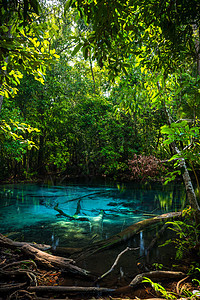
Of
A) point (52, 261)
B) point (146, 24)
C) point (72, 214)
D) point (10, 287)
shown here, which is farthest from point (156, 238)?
point (146, 24)

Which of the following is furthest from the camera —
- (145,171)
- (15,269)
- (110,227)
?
(145,171)

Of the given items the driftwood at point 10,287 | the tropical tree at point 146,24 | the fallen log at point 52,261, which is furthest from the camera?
the fallen log at point 52,261

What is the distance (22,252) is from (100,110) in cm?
1071

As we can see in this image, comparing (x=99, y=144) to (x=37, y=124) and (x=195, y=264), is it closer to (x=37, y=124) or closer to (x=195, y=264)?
(x=37, y=124)

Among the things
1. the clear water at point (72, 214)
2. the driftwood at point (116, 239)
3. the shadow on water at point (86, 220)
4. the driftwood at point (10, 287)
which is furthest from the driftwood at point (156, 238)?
the driftwood at point (10, 287)

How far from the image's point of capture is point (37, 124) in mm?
10867

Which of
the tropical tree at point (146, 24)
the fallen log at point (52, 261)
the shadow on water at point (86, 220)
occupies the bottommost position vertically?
the shadow on water at point (86, 220)

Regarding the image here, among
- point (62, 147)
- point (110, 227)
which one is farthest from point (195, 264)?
point (62, 147)

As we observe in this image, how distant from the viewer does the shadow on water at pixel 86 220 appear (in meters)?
2.77

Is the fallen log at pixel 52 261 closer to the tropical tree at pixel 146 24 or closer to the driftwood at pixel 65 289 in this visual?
the driftwood at pixel 65 289

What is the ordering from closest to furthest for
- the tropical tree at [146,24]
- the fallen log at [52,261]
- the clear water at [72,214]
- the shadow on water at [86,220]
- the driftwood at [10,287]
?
the tropical tree at [146,24] → the driftwood at [10,287] → the fallen log at [52,261] → the shadow on water at [86,220] → the clear water at [72,214]

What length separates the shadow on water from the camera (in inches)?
109

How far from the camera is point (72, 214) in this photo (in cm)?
511

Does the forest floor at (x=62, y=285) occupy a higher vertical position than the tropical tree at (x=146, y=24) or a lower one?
lower
